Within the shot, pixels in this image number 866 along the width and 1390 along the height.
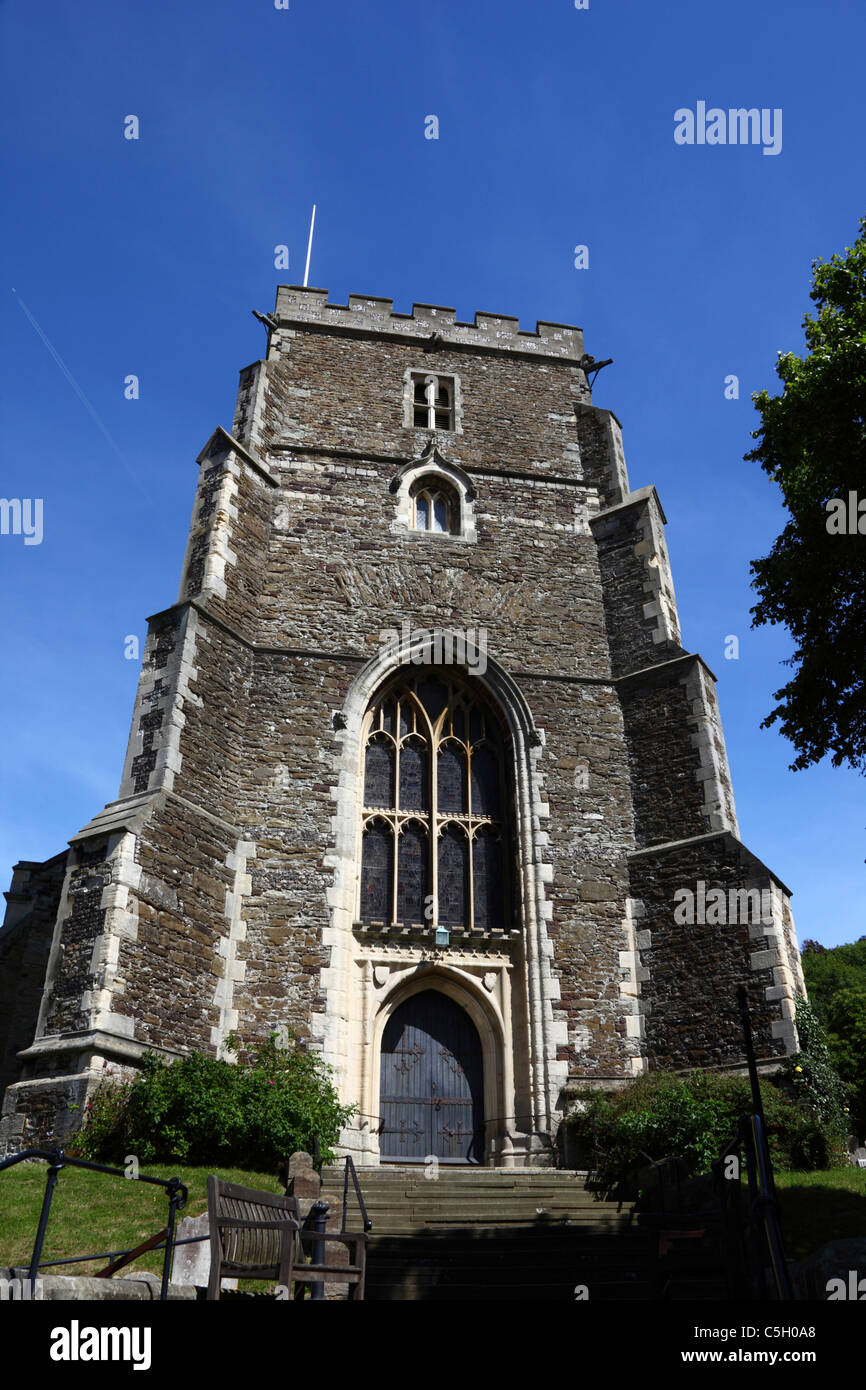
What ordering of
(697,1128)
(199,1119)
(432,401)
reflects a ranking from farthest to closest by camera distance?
1. (432,401)
2. (697,1128)
3. (199,1119)

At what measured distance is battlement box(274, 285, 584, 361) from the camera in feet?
67.1

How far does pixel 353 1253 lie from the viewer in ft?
24.0

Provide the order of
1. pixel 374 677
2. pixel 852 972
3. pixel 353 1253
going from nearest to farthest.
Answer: pixel 353 1253 → pixel 374 677 → pixel 852 972

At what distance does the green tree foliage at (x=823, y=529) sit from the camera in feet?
32.8

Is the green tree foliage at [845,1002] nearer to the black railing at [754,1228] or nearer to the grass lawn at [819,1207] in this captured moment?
the grass lawn at [819,1207]

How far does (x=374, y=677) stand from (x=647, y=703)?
4.16 metres

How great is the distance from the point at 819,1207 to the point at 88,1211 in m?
6.28

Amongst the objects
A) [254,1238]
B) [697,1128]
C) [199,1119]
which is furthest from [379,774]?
[254,1238]

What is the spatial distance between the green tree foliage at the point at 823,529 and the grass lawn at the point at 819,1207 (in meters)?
4.06

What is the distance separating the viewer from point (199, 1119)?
10.2 metres

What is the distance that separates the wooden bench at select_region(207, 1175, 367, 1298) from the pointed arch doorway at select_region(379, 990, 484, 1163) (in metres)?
7.07

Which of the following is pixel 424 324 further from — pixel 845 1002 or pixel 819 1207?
pixel 845 1002
